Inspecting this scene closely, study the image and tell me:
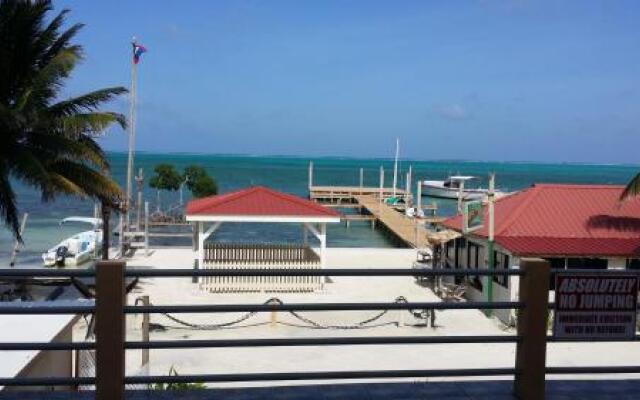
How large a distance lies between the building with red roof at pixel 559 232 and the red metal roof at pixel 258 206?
4.63 metres

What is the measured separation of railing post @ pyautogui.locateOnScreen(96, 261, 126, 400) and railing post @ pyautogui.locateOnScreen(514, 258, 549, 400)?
98.8 inches

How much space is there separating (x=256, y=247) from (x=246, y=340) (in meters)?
20.2

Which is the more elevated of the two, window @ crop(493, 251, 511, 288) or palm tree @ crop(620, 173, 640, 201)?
palm tree @ crop(620, 173, 640, 201)

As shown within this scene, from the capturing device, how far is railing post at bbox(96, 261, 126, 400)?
14.8ft

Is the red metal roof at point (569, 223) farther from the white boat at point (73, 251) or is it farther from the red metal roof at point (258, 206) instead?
the white boat at point (73, 251)

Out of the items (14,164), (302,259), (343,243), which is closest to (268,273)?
(14,164)

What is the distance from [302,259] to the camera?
24.7m

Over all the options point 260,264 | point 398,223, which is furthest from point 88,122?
point 398,223

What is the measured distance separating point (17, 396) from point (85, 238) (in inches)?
1174

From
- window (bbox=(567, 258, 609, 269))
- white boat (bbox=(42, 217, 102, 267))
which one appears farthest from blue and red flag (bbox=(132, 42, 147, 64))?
window (bbox=(567, 258, 609, 269))

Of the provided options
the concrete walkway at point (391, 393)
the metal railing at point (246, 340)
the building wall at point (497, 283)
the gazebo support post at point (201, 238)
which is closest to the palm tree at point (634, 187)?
the building wall at point (497, 283)

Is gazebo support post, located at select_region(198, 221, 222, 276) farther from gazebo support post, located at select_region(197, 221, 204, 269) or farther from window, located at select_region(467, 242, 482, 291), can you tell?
window, located at select_region(467, 242, 482, 291)

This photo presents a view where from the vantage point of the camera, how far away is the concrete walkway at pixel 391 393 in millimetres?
5008

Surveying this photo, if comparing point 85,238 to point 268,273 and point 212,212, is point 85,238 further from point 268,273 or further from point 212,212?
point 268,273
